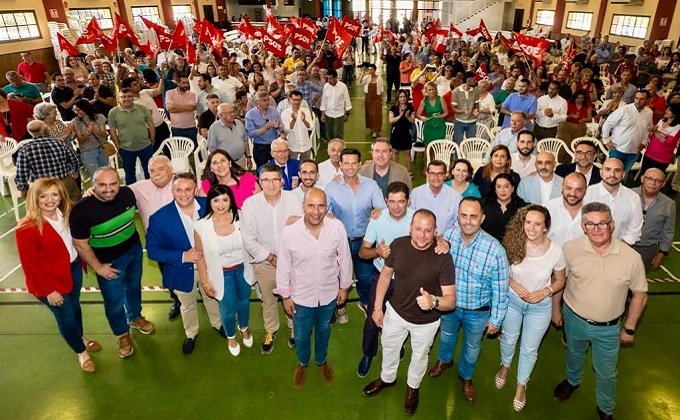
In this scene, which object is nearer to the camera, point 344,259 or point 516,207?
point 344,259

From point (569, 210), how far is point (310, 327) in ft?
7.91

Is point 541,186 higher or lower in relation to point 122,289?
higher

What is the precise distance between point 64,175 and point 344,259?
355 cm

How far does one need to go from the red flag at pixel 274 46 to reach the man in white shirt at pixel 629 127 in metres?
7.92

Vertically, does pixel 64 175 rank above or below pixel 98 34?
below

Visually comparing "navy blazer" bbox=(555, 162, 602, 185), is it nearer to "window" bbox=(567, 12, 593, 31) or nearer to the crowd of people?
the crowd of people

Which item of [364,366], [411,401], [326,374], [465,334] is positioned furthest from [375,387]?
[465,334]

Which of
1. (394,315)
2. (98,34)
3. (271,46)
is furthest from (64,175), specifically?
(98,34)

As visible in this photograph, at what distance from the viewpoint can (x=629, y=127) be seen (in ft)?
21.2

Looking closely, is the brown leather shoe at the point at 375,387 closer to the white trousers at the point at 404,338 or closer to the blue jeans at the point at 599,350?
the white trousers at the point at 404,338

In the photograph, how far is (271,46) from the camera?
1130 centimetres

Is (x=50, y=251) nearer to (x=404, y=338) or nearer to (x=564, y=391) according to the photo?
(x=404, y=338)

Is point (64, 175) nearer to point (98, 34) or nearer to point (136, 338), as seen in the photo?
point (136, 338)

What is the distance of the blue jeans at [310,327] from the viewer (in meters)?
3.58
